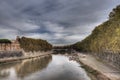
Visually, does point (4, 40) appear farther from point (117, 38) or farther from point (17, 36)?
point (117, 38)

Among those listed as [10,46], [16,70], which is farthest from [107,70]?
[10,46]

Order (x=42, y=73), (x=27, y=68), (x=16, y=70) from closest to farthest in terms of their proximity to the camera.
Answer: (x=42, y=73)
(x=16, y=70)
(x=27, y=68)

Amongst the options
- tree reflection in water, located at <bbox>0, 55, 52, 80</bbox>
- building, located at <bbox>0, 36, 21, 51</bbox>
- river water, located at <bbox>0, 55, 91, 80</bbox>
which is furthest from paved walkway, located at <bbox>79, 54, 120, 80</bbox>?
building, located at <bbox>0, 36, 21, 51</bbox>

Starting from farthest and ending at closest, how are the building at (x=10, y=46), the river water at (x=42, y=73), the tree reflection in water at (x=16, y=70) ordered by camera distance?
the building at (x=10, y=46) < the tree reflection in water at (x=16, y=70) < the river water at (x=42, y=73)

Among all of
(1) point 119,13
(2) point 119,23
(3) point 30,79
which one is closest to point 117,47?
(2) point 119,23

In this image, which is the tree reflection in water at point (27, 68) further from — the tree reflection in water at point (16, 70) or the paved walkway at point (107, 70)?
the paved walkway at point (107, 70)

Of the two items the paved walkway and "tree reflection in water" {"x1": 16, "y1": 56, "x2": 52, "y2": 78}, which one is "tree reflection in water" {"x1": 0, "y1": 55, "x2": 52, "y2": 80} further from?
the paved walkway

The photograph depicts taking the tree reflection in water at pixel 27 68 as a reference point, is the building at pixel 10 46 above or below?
above

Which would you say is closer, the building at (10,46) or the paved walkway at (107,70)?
the paved walkway at (107,70)

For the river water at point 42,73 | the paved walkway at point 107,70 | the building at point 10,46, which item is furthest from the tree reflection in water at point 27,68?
the building at point 10,46

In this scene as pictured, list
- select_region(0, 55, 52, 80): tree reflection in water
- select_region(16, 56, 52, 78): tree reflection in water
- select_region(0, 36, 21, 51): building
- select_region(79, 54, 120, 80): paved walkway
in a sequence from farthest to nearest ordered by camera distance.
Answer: select_region(0, 36, 21, 51): building < select_region(16, 56, 52, 78): tree reflection in water < select_region(0, 55, 52, 80): tree reflection in water < select_region(79, 54, 120, 80): paved walkway

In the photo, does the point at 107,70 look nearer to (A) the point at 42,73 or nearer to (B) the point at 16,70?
(A) the point at 42,73

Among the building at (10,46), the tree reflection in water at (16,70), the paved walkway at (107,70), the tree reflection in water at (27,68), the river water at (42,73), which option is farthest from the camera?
the building at (10,46)

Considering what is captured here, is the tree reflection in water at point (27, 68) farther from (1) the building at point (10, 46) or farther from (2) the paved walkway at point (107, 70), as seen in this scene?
(1) the building at point (10, 46)
